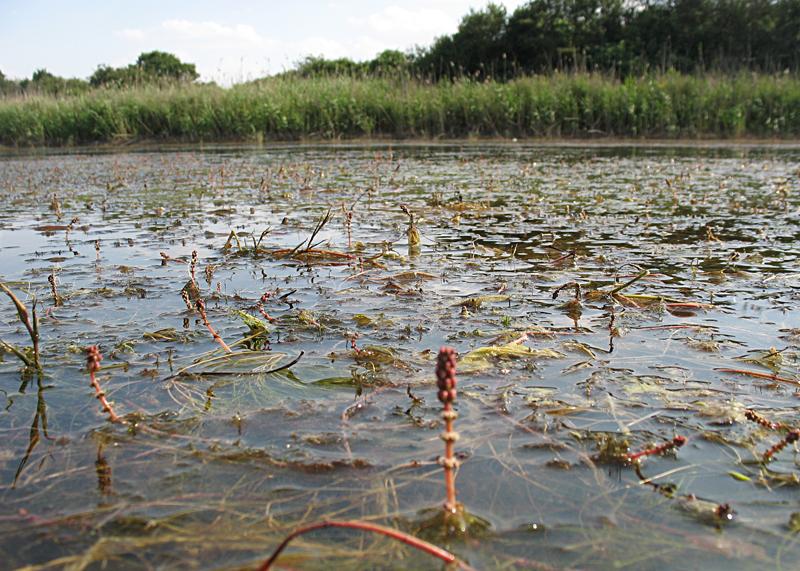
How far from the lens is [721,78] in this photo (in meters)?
14.8

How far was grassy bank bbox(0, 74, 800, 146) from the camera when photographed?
43.9 ft

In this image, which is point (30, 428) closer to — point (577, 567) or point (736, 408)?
point (577, 567)

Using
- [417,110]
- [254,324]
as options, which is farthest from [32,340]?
[417,110]

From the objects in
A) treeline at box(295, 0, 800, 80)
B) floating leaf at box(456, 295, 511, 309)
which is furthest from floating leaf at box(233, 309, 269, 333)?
treeline at box(295, 0, 800, 80)

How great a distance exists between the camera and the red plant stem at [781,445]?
147cm

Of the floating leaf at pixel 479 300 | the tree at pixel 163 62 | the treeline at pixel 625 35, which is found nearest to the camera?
the floating leaf at pixel 479 300

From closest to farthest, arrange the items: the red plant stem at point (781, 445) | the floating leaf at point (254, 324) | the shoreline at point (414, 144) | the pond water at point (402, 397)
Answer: the pond water at point (402, 397)
the red plant stem at point (781, 445)
the floating leaf at point (254, 324)
the shoreline at point (414, 144)

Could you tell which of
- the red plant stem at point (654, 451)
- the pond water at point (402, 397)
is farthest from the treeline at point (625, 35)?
the red plant stem at point (654, 451)

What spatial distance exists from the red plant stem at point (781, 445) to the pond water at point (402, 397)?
22 mm

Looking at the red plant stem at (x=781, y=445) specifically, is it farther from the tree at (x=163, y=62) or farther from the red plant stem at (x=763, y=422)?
the tree at (x=163, y=62)

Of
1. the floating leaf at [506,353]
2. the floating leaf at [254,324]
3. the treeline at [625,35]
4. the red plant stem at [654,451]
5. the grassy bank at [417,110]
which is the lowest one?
the red plant stem at [654,451]

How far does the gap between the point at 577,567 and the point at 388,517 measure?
0.36m

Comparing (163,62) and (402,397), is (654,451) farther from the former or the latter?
(163,62)

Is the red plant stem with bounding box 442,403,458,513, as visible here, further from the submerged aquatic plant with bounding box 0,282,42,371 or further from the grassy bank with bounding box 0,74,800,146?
the grassy bank with bounding box 0,74,800,146
